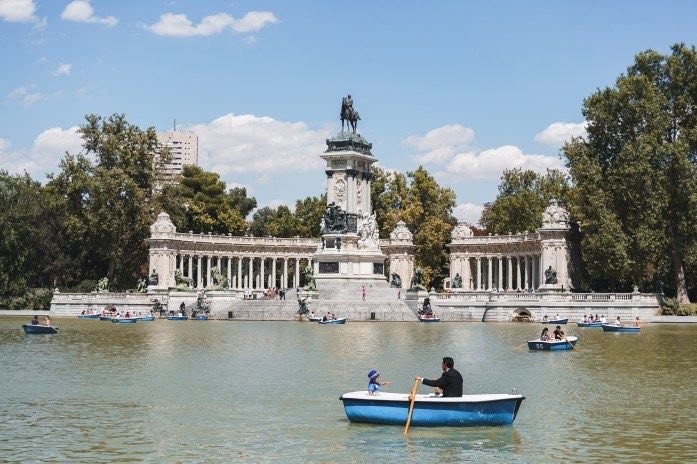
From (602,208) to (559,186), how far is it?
2759 centimetres

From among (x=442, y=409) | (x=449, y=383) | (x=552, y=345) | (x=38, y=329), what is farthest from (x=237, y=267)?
(x=442, y=409)

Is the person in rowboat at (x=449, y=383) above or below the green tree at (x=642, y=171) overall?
below

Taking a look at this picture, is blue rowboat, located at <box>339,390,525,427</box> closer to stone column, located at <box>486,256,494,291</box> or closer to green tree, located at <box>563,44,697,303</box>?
green tree, located at <box>563,44,697,303</box>

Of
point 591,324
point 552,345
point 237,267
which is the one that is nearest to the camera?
point 552,345

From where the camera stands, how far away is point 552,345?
1665 inches

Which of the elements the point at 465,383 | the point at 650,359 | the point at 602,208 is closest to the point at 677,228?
the point at 602,208

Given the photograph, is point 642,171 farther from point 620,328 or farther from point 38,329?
point 38,329

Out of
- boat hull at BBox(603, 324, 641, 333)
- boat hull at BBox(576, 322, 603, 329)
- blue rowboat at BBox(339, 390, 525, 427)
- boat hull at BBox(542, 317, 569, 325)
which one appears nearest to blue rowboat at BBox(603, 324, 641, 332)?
boat hull at BBox(603, 324, 641, 333)

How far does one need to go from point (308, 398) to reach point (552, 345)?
17.7 metres

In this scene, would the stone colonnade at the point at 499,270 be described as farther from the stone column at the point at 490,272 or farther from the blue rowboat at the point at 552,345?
the blue rowboat at the point at 552,345

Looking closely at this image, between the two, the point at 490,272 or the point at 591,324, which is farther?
the point at 490,272

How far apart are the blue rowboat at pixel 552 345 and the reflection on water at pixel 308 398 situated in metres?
0.88

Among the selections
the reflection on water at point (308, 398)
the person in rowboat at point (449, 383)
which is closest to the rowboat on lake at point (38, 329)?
the reflection on water at point (308, 398)

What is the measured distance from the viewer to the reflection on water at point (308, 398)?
2050 cm
